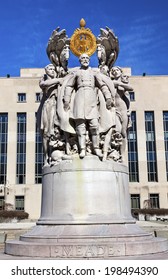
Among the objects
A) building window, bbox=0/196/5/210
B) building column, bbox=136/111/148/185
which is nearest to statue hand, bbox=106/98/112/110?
building column, bbox=136/111/148/185

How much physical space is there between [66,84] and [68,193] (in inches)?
137

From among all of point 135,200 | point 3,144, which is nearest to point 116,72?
point 135,200

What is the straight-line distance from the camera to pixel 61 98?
10695 mm

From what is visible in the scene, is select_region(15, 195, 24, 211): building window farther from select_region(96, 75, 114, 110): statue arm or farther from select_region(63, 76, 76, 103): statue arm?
select_region(96, 75, 114, 110): statue arm

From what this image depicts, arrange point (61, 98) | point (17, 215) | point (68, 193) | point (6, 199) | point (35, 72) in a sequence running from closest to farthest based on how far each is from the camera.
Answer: point (68, 193)
point (61, 98)
point (17, 215)
point (6, 199)
point (35, 72)

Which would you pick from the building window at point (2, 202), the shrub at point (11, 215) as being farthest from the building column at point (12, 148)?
the shrub at point (11, 215)

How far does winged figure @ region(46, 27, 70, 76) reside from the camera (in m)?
11.4

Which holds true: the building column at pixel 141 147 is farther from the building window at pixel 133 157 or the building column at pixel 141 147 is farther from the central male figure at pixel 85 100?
the central male figure at pixel 85 100

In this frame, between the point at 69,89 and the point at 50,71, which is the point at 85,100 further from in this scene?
the point at 50,71

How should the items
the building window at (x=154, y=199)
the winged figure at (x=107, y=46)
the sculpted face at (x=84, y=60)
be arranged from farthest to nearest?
the building window at (x=154, y=199)
the winged figure at (x=107, y=46)
the sculpted face at (x=84, y=60)

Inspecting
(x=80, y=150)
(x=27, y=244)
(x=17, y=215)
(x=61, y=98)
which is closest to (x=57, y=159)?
(x=80, y=150)

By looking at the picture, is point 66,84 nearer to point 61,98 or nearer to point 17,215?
point 61,98

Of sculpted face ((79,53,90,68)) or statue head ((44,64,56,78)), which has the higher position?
sculpted face ((79,53,90,68))

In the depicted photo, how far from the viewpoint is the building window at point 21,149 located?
54406 millimetres
